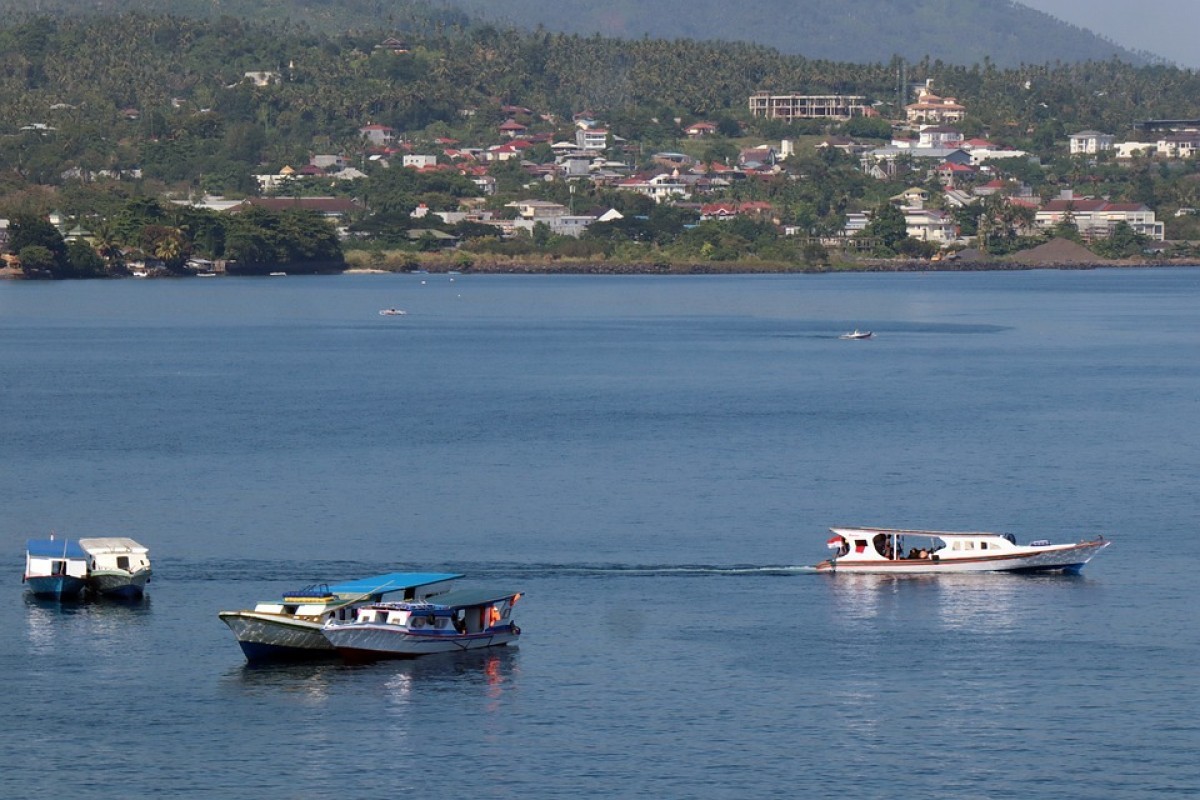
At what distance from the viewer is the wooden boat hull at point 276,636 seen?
26.7 m

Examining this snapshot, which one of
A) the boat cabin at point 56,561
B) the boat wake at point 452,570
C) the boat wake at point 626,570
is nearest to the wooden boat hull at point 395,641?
the boat wake at point 452,570

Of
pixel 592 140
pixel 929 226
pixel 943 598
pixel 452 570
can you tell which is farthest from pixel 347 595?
pixel 592 140

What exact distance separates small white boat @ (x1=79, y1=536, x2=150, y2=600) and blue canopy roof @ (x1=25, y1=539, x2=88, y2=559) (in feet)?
0.67

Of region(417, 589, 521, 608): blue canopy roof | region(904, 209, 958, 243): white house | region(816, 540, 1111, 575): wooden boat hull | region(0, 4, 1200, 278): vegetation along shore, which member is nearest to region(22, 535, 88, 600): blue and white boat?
region(417, 589, 521, 608): blue canopy roof

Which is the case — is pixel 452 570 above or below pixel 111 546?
below

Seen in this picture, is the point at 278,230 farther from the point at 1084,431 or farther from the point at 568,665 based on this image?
the point at 568,665

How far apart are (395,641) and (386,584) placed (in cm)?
106

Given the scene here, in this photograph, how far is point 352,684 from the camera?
26.1m

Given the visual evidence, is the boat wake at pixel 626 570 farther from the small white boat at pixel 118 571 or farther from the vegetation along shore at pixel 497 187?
the vegetation along shore at pixel 497 187

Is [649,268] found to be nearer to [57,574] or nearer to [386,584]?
[57,574]

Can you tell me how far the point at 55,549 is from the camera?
31047 mm

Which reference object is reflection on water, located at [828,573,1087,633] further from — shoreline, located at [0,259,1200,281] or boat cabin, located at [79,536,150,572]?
shoreline, located at [0,259,1200,281]

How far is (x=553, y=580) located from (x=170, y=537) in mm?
7336

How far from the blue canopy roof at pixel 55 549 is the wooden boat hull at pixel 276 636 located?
488 centimetres
